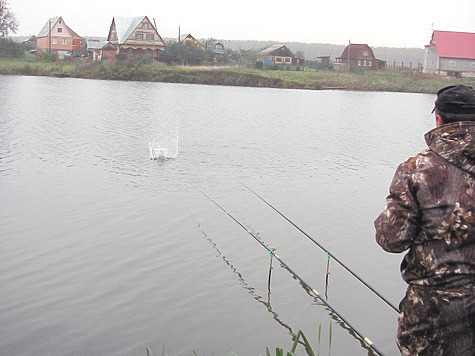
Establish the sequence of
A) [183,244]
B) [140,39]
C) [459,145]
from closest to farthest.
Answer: [459,145] < [183,244] < [140,39]

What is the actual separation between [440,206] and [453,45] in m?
76.2

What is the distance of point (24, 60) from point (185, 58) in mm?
17144

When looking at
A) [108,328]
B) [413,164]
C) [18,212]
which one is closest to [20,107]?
[18,212]

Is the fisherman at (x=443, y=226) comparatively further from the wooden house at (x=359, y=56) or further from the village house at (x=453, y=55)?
the wooden house at (x=359, y=56)

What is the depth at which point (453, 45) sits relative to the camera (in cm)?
7231

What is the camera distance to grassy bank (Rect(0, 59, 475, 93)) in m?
52.5

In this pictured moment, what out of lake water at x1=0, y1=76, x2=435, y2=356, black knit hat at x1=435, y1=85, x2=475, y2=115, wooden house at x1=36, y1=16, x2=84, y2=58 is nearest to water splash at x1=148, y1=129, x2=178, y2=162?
lake water at x1=0, y1=76, x2=435, y2=356

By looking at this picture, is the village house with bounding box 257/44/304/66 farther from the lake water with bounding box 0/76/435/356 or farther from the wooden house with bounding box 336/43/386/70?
the lake water with bounding box 0/76/435/356

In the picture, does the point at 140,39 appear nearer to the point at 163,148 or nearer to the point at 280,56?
→ the point at 280,56

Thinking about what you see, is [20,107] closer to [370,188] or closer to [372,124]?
[372,124]

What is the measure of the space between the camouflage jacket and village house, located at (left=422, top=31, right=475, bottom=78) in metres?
72.3

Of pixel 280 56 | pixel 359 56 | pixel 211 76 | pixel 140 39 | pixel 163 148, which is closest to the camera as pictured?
pixel 163 148

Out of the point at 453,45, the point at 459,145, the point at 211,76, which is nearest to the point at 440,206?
the point at 459,145

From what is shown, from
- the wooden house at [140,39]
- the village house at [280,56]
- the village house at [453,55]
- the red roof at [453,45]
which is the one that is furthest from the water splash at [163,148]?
the red roof at [453,45]
